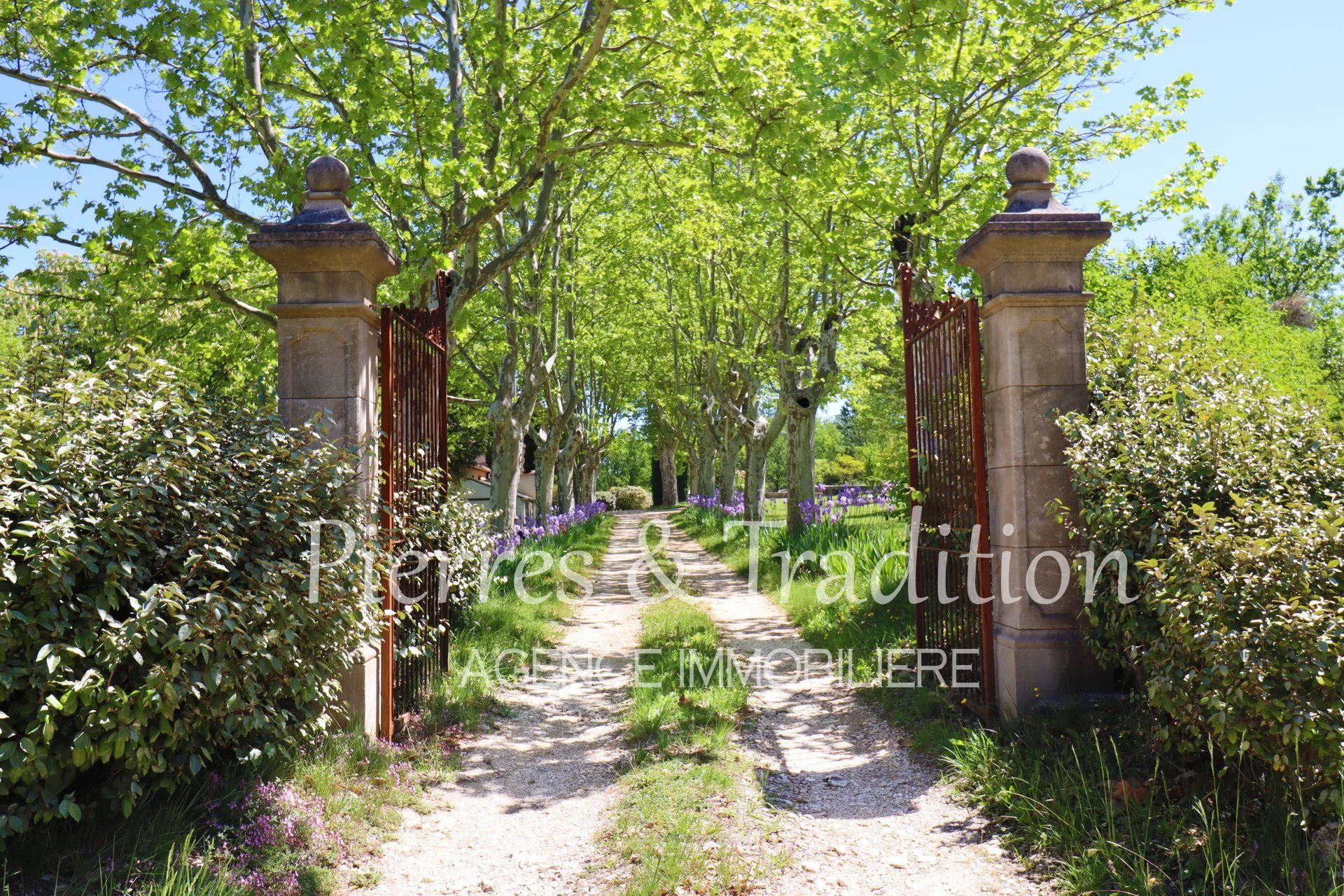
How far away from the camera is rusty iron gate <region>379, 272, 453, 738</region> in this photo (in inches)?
216

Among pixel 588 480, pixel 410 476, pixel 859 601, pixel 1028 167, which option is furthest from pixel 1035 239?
pixel 588 480

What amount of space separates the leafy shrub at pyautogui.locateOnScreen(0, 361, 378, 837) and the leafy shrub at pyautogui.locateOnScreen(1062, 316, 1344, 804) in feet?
12.7

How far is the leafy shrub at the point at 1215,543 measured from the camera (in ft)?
10.8

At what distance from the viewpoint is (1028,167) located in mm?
5496

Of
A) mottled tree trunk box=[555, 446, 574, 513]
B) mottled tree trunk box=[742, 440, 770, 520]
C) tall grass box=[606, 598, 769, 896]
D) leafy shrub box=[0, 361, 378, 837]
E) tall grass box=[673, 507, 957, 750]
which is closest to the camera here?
leafy shrub box=[0, 361, 378, 837]

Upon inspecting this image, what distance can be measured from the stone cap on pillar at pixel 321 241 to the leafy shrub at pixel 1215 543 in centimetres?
423

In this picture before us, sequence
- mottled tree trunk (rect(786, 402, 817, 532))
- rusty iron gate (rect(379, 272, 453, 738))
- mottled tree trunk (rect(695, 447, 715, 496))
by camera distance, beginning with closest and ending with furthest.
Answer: rusty iron gate (rect(379, 272, 453, 738)), mottled tree trunk (rect(786, 402, 817, 532)), mottled tree trunk (rect(695, 447, 715, 496))

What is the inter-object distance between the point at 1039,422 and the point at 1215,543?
5.50 ft

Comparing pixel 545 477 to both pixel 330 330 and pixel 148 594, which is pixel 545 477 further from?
pixel 148 594

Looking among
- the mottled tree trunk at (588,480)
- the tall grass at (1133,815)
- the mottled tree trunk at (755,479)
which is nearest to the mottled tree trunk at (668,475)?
the mottled tree trunk at (588,480)

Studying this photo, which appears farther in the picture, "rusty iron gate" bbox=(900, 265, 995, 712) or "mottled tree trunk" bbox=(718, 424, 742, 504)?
"mottled tree trunk" bbox=(718, 424, 742, 504)

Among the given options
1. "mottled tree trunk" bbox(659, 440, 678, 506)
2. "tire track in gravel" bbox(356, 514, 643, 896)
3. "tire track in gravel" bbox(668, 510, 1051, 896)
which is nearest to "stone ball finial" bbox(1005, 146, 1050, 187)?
"tire track in gravel" bbox(668, 510, 1051, 896)

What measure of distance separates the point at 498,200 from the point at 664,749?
4.97 meters

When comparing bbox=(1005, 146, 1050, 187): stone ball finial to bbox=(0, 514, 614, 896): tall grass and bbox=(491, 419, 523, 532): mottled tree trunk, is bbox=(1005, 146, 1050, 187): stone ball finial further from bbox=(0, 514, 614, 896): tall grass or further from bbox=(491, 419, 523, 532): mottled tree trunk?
bbox=(491, 419, 523, 532): mottled tree trunk
